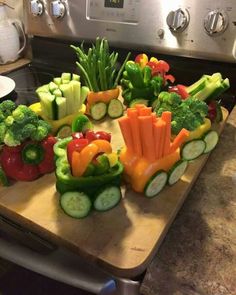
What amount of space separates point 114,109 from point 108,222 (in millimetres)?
367

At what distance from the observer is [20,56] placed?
1.22 metres

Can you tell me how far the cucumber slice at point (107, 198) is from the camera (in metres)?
0.48

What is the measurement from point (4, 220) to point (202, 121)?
42 cm

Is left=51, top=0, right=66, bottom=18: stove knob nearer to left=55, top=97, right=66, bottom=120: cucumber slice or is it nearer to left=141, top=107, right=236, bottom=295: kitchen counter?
left=55, top=97, right=66, bottom=120: cucumber slice

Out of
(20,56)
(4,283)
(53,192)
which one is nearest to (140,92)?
(53,192)

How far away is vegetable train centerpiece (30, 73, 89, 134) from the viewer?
25.0 inches

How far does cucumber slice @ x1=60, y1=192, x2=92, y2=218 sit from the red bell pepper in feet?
0.35

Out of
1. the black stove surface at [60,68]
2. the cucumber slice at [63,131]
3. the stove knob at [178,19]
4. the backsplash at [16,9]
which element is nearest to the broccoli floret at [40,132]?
the cucumber slice at [63,131]

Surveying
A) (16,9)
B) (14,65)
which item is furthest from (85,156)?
(16,9)

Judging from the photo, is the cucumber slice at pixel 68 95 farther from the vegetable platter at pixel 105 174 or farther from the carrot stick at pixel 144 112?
the carrot stick at pixel 144 112

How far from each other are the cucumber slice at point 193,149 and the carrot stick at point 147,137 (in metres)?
0.10

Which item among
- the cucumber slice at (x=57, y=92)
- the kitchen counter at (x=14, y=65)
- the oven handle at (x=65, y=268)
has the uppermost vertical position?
the cucumber slice at (x=57, y=92)

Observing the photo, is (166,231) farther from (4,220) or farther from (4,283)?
(4,283)

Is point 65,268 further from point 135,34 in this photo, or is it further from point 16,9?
point 16,9
